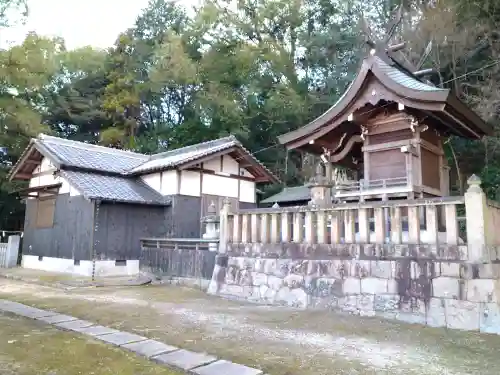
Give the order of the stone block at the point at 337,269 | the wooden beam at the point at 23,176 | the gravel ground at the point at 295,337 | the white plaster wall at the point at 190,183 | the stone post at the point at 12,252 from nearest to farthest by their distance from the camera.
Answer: the gravel ground at the point at 295,337, the stone block at the point at 337,269, the white plaster wall at the point at 190,183, the stone post at the point at 12,252, the wooden beam at the point at 23,176

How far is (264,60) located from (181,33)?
7.47 meters

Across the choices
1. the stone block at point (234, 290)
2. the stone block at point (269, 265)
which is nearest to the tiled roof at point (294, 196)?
the stone block at point (234, 290)

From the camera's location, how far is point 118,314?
643 cm

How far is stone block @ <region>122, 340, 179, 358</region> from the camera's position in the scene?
419 centimetres

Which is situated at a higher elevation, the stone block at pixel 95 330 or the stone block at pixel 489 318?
the stone block at pixel 489 318

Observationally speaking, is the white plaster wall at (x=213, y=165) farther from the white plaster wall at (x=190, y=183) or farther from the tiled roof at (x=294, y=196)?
the tiled roof at (x=294, y=196)

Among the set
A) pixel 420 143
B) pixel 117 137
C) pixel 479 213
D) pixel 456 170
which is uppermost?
pixel 117 137

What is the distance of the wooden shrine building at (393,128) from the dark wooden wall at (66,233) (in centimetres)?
804

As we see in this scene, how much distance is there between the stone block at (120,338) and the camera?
4.59 m

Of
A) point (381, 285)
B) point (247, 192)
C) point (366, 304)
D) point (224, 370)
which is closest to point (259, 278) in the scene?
point (366, 304)

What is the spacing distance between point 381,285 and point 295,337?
2083 mm

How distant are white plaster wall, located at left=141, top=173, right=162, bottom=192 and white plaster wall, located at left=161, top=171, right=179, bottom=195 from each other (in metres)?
0.23

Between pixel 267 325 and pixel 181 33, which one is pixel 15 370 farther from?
pixel 181 33

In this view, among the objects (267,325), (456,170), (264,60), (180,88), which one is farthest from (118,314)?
(180,88)
